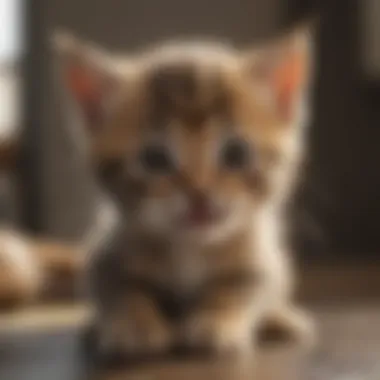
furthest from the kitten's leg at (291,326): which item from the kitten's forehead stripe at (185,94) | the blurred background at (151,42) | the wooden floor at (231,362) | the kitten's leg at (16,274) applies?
the blurred background at (151,42)

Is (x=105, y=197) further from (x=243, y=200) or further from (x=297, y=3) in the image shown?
(x=297, y=3)

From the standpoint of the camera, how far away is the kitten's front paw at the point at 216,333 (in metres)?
0.91

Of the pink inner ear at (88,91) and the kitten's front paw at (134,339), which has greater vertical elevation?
the pink inner ear at (88,91)

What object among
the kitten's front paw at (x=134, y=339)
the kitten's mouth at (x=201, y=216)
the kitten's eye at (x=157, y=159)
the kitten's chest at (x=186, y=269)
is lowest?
the kitten's front paw at (x=134, y=339)

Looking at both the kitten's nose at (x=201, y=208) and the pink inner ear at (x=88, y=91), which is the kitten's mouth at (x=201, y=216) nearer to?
the kitten's nose at (x=201, y=208)

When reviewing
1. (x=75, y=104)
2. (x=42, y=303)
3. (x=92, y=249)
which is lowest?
(x=42, y=303)

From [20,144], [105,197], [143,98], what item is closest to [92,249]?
[105,197]

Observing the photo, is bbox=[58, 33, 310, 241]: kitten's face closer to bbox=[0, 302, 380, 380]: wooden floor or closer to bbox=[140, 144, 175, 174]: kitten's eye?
bbox=[140, 144, 175, 174]: kitten's eye

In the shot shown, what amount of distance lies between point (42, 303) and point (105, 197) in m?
0.35

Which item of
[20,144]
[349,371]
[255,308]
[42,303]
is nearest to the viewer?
[349,371]

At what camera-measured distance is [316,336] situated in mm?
1009

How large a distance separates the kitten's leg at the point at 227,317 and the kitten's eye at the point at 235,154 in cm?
12

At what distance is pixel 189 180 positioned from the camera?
888 mm

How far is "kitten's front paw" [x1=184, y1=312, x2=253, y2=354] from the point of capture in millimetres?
908
